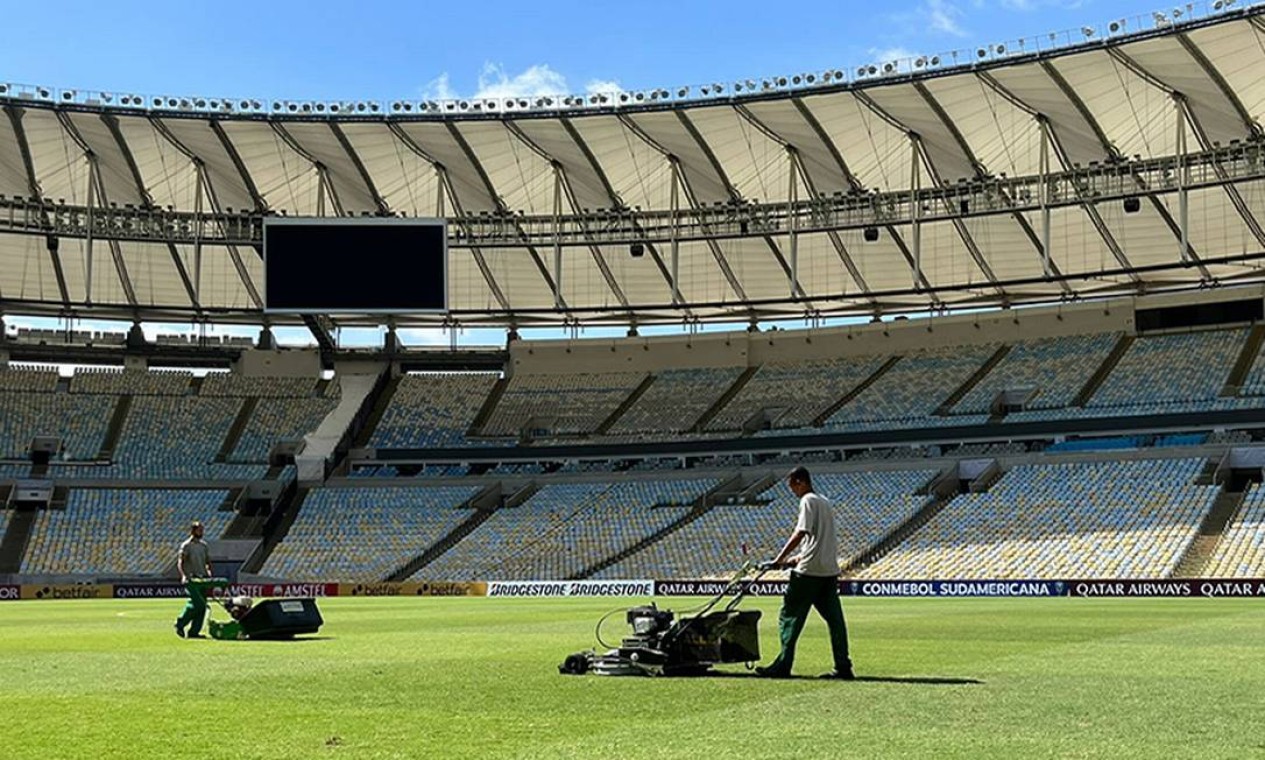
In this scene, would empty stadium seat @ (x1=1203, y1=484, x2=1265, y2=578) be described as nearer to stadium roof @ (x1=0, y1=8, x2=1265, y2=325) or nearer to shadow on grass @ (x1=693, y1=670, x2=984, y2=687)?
stadium roof @ (x1=0, y1=8, x2=1265, y2=325)

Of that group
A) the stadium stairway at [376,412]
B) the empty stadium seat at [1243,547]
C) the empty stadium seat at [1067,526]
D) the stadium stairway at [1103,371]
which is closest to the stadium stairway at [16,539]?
the stadium stairway at [376,412]

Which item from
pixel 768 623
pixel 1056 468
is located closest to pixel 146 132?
pixel 1056 468

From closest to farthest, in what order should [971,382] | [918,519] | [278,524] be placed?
[918,519], [278,524], [971,382]

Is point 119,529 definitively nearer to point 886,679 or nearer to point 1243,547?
point 1243,547

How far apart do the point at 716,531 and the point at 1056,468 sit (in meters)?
13.1

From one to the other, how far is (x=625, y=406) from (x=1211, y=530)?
1176 inches

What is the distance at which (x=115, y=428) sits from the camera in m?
65.8

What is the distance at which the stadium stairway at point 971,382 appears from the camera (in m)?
60.2

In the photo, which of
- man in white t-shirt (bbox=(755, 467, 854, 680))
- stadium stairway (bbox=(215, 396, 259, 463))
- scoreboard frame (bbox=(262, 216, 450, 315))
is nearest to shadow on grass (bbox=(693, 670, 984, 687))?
man in white t-shirt (bbox=(755, 467, 854, 680))

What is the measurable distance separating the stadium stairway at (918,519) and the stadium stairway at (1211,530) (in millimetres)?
9710

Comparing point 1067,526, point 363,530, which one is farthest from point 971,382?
point 363,530

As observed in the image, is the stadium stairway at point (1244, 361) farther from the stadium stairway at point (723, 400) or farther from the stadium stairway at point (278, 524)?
the stadium stairway at point (278, 524)

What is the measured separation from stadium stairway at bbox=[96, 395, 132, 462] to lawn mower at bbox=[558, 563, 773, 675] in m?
56.3

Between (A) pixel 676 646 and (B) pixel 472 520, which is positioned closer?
(A) pixel 676 646
